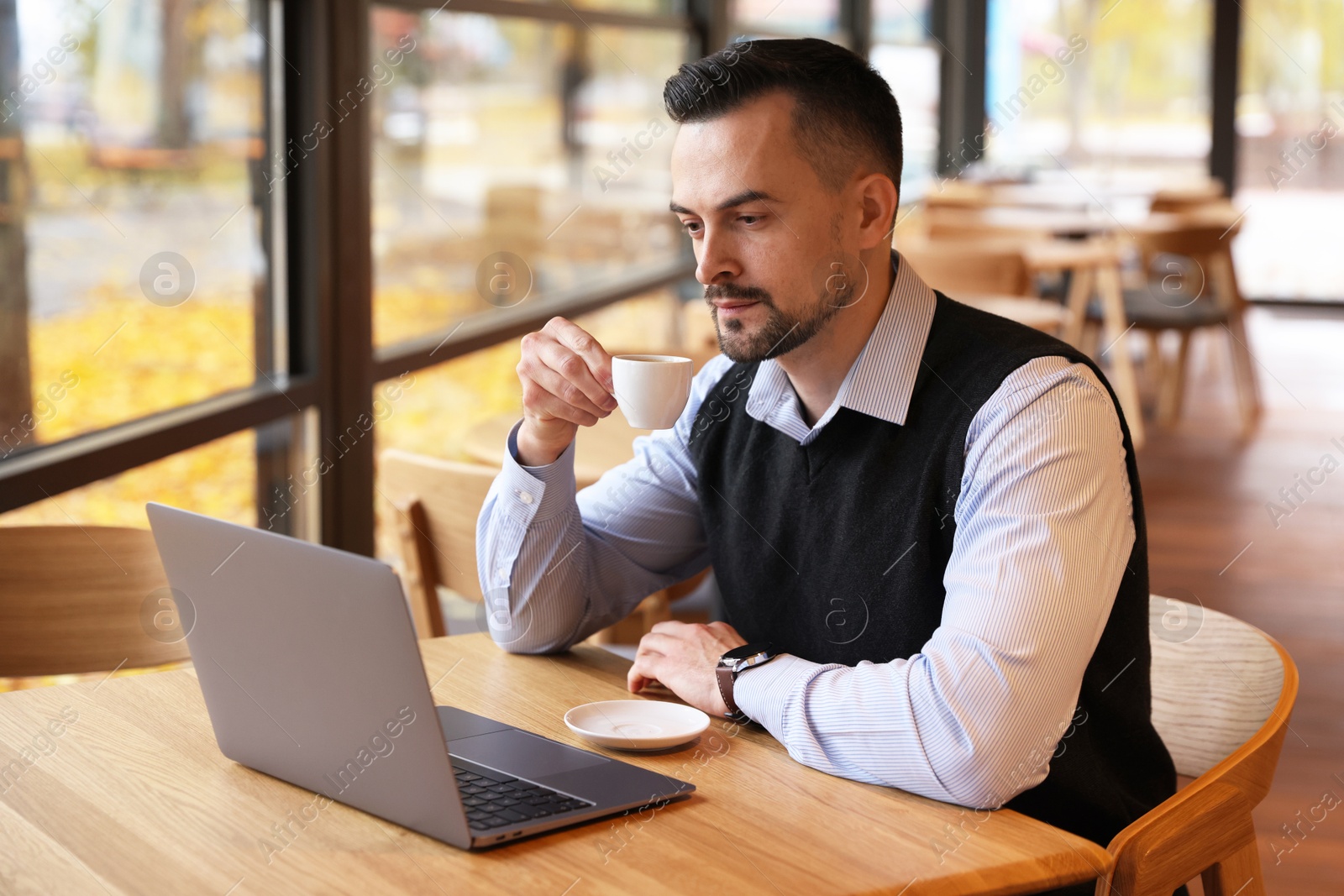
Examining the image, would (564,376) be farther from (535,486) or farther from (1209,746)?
(1209,746)

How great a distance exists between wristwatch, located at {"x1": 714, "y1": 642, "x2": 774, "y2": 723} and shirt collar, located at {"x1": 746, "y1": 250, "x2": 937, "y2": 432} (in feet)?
0.95

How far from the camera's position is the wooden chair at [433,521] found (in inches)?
77.2

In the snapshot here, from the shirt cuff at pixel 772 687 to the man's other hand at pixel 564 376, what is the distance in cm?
33

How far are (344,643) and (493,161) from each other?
323 cm

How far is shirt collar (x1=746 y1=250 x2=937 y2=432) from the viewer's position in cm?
140

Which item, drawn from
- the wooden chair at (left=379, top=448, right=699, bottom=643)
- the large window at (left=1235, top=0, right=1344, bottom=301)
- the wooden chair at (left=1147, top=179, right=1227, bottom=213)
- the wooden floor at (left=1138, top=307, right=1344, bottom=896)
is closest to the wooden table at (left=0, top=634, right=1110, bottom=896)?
the wooden chair at (left=379, top=448, right=699, bottom=643)

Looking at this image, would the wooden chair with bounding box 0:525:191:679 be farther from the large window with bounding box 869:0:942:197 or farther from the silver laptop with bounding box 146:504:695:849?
the large window with bounding box 869:0:942:197

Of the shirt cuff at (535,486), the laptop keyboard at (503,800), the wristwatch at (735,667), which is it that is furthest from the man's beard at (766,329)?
the laptop keyboard at (503,800)

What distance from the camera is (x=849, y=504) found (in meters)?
1.41

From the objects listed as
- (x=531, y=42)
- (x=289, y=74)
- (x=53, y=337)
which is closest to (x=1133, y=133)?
(x=531, y=42)

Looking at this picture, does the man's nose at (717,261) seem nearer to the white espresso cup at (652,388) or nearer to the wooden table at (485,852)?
the white espresso cup at (652,388)

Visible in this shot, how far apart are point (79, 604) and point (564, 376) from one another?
81cm

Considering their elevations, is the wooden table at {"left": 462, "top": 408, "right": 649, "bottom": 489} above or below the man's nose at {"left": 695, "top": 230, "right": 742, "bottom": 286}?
below

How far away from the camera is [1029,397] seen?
4.24 feet
